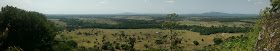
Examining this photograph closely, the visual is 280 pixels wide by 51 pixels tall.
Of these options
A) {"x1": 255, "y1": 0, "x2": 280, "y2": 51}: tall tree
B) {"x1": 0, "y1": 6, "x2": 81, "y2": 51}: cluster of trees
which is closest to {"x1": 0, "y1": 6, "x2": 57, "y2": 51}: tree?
{"x1": 0, "y1": 6, "x2": 81, "y2": 51}: cluster of trees

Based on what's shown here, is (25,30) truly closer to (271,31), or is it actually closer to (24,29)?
(24,29)

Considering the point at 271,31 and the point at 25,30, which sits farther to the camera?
the point at 25,30

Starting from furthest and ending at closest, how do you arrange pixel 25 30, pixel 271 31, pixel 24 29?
pixel 24 29 < pixel 25 30 < pixel 271 31

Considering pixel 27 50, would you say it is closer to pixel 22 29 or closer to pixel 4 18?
pixel 22 29

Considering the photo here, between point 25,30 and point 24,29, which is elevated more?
point 24,29

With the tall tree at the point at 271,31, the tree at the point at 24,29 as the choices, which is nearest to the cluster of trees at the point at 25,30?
the tree at the point at 24,29

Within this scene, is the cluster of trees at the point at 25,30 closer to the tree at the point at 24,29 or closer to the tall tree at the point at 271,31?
the tree at the point at 24,29

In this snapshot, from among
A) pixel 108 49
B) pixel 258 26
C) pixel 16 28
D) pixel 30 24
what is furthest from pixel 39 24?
pixel 108 49

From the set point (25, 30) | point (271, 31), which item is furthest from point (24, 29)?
point (271, 31)

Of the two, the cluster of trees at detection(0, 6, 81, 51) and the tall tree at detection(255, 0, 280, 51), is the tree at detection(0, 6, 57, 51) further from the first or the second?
the tall tree at detection(255, 0, 280, 51)
